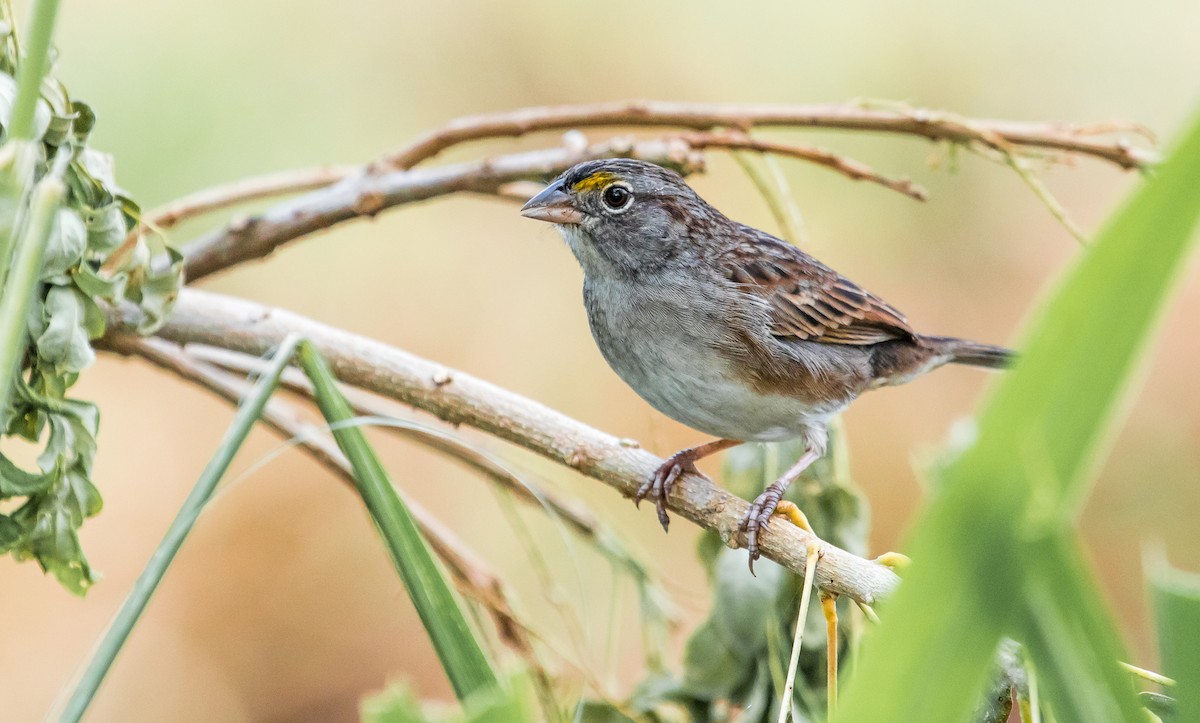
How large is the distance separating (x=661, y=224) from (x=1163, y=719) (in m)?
1.63

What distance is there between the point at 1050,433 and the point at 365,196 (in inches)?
70.1

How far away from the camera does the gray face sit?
238 centimetres

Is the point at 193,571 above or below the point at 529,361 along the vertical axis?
below

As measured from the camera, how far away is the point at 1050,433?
53cm

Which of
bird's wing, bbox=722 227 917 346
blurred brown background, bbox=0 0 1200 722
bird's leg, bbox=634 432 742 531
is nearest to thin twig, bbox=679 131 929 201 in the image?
bird's wing, bbox=722 227 917 346

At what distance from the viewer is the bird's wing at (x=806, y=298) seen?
8.20 ft

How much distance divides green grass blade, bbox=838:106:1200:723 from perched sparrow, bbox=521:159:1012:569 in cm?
146

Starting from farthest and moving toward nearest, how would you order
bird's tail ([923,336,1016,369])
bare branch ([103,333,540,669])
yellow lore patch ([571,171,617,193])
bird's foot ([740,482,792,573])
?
1. bird's tail ([923,336,1016,369])
2. yellow lore patch ([571,171,617,193])
3. bare branch ([103,333,540,669])
4. bird's foot ([740,482,792,573])

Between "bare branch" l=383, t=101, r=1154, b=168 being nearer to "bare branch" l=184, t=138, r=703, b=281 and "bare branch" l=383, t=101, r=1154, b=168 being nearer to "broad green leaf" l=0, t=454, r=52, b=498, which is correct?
"bare branch" l=184, t=138, r=703, b=281

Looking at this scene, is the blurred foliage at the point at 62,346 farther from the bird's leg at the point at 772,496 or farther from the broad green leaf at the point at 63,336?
the bird's leg at the point at 772,496

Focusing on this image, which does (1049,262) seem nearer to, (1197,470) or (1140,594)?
(1197,470)

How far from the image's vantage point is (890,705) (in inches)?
23.1

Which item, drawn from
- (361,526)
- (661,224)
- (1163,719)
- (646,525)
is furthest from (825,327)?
(361,526)

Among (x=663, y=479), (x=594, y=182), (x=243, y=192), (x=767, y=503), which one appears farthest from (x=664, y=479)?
(x=243, y=192)
